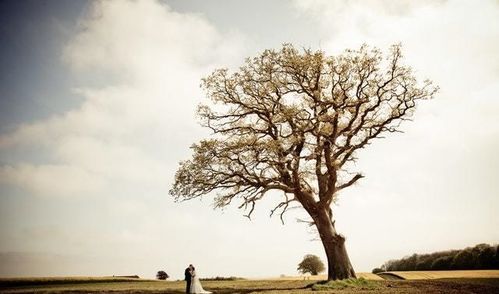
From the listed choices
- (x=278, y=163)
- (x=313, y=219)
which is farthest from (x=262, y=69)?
(x=313, y=219)

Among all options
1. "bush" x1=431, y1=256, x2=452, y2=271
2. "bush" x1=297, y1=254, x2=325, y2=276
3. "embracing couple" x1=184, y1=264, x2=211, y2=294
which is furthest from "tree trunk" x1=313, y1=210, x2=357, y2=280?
"bush" x1=431, y1=256, x2=452, y2=271

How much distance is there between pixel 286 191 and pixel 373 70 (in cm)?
994

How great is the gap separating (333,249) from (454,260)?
18.8 meters

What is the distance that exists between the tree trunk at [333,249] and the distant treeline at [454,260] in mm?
16063

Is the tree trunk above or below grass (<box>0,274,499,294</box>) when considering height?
above

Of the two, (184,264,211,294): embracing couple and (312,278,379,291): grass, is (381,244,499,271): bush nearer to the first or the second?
(312,278,379,291): grass

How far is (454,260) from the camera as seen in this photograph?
1339 inches

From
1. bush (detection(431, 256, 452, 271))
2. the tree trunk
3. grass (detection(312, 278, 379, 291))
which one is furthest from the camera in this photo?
bush (detection(431, 256, 452, 271))

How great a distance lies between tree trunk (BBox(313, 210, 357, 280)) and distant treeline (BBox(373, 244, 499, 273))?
16063 mm

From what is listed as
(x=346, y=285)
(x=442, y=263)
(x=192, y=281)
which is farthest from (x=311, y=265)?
(x=192, y=281)

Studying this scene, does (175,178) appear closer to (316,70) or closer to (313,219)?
(313,219)

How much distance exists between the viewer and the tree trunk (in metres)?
22.2

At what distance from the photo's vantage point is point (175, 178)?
22203 millimetres

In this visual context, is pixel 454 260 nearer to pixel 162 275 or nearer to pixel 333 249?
pixel 333 249
